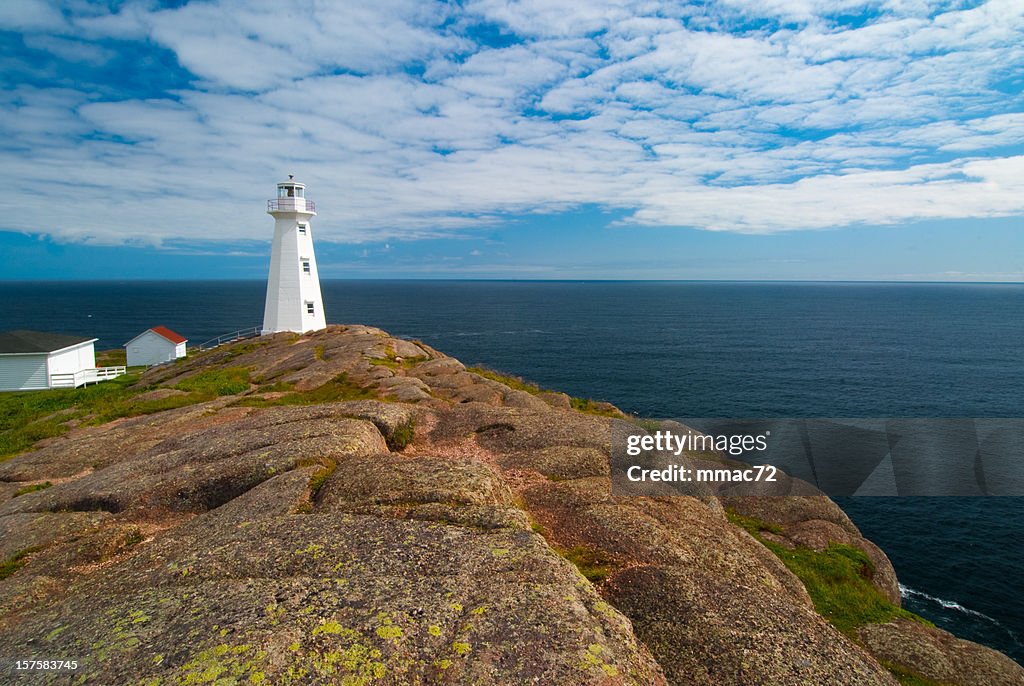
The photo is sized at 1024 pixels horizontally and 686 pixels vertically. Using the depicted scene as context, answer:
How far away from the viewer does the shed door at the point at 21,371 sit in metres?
51.8

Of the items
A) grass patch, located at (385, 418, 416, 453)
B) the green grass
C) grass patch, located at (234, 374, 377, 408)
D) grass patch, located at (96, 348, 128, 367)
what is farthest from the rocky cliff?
grass patch, located at (96, 348, 128, 367)

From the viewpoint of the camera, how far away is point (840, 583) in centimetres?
2091

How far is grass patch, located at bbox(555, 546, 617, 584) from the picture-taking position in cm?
1533

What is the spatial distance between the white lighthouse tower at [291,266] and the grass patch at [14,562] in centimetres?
4890

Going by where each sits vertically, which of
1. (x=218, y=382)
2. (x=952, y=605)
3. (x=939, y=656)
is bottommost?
(x=952, y=605)

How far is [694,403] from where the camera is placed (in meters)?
71.5

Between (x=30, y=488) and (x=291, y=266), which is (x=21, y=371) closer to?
(x=291, y=266)

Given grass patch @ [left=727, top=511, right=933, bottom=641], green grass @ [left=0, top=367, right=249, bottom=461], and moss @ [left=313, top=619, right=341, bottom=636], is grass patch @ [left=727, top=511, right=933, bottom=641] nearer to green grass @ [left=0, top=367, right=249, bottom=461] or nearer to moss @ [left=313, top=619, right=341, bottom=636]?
moss @ [left=313, top=619, right=341, bottom=636]

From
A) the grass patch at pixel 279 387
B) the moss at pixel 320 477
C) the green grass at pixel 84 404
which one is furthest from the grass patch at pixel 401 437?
the green grass at pixel 84 404

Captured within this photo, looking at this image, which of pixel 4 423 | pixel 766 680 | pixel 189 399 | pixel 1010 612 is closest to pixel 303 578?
pixel 766 680

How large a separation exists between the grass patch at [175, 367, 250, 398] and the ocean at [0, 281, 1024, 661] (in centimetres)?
4371

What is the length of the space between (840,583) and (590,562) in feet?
37.8

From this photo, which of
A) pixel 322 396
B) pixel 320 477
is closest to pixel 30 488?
pixel 320 477

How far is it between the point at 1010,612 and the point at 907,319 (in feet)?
600
